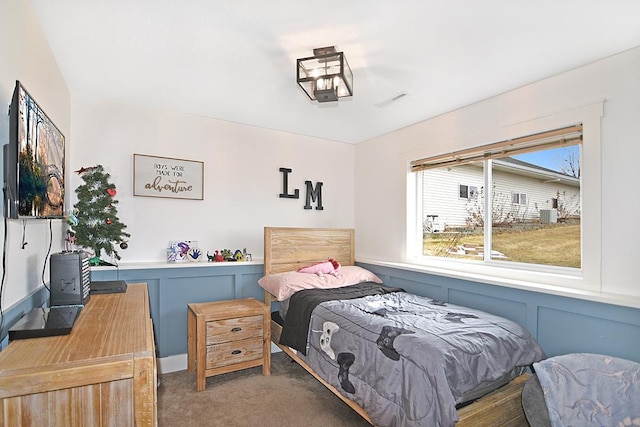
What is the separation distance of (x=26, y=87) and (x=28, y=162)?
0.50 m

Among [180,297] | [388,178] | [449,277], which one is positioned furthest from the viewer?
[388,178]

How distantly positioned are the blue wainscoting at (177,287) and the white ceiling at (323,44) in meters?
1.47

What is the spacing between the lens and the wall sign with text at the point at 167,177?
2930mm

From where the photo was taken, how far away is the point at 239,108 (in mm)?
3010

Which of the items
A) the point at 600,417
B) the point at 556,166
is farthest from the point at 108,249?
the point at 556,166

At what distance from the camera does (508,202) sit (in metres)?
2.74

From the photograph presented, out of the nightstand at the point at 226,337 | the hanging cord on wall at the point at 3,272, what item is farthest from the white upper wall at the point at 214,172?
the hanging cord on wall at the point at 3,272

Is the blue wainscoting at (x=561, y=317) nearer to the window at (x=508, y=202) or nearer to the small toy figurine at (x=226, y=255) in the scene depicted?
the window at (x=508, y=202)

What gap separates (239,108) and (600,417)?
10.2 feet

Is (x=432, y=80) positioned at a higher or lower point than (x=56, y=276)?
higher

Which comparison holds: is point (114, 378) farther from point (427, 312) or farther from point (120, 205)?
point (120, 205)

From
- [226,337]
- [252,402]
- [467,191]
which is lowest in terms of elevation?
[252,402]

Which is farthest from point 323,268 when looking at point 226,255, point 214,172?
point 214,172

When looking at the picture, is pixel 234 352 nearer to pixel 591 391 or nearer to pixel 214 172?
pixel 214 172
